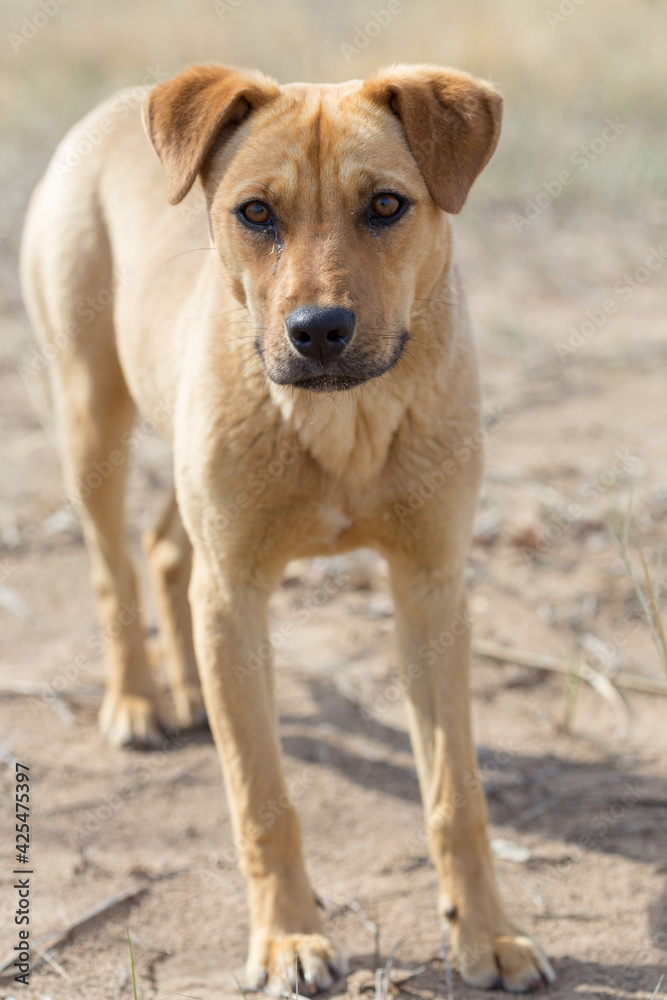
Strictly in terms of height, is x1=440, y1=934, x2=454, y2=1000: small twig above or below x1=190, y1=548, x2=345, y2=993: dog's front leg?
below

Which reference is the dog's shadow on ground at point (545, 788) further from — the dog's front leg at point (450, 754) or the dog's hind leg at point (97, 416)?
the dog's hind leg at point (97, 416)

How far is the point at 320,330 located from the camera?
7.87 ft

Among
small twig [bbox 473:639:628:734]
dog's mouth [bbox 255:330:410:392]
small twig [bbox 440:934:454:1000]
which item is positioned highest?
dog's mouth [bbox 255:330:410:392]

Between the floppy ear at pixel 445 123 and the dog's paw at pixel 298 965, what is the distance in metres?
1.94

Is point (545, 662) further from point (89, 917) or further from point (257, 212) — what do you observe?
point (257, 212)

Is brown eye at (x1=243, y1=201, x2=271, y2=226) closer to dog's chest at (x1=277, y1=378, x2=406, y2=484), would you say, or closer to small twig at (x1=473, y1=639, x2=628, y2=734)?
dog's chest at (x1=277, y1=378, x2=406, y2=484)

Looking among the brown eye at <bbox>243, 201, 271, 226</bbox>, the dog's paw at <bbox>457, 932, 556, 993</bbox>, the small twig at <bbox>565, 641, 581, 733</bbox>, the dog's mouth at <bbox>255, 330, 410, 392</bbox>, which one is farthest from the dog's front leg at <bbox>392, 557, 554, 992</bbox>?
the brown eye at <bbox>243, 201, 271, 226</bbox>

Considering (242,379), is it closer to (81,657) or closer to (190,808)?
(190,808)

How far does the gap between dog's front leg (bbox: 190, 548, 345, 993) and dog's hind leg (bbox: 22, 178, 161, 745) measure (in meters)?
1.17

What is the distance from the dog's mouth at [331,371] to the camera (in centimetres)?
248

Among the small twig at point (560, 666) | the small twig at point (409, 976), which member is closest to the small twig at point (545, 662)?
the small twig at point (560, 666)

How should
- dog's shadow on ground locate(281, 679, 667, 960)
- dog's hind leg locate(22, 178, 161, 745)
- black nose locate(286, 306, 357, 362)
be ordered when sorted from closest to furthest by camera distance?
black nose locate(286, 306, 357, 362) → dog's shadow on ground locate(281, 679, 667, 960) → dog's hind leg locate(22, 178, 161, 745)

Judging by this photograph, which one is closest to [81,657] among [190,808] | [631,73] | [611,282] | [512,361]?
[190,808]

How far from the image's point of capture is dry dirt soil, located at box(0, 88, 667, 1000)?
297cm
